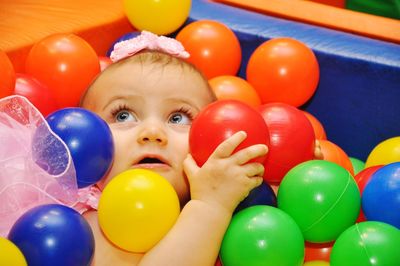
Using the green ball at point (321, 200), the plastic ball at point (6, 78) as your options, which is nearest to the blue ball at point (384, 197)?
the green ball at point (321, 200)

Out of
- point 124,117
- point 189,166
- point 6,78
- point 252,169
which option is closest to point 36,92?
point 6,78

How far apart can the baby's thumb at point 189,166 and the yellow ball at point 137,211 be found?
0.17ft

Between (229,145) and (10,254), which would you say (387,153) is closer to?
(229,145)

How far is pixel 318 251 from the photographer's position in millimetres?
1298

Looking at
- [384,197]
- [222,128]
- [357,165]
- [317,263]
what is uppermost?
[222,128]

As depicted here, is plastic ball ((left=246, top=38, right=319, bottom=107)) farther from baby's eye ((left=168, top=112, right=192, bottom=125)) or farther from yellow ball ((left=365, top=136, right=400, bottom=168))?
baby's eye ((left=168, top=112, right=192, bottom=125))

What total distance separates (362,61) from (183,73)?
0.49 m

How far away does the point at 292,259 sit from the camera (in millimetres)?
1146

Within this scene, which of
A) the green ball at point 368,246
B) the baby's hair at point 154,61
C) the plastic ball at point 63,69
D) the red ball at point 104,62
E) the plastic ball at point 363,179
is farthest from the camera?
the red ball at point 104,62

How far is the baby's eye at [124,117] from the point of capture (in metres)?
1.39

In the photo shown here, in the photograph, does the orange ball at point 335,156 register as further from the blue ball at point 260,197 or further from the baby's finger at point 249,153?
the baby's finger at point 249,153

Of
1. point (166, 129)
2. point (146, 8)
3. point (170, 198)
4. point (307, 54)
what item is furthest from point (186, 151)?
Answer: point (146, 8)

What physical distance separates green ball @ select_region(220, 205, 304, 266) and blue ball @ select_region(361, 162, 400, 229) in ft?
0.51

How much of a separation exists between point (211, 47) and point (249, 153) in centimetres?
69
